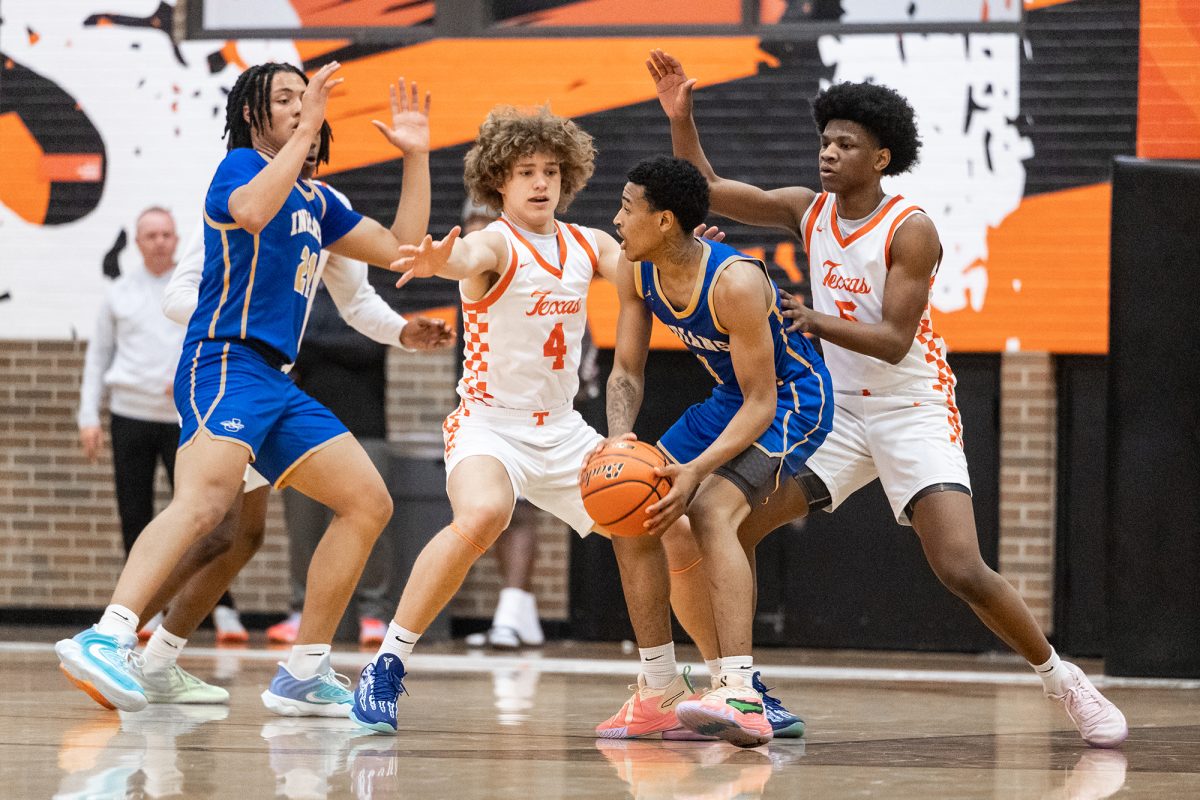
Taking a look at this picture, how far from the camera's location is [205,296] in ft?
18.3

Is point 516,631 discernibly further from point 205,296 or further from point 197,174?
point 205,296

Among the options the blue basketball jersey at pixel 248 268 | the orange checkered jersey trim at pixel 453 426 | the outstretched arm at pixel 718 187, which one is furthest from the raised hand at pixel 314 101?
the outstretched arm at pixel 718 187

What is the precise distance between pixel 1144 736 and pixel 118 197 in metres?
7.31

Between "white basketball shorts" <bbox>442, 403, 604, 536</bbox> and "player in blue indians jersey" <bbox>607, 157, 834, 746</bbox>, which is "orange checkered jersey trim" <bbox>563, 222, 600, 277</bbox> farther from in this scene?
"white basketball shorts" <bbox>442, 403, 604, 536</bbox>

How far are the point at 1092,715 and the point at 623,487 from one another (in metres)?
1.76

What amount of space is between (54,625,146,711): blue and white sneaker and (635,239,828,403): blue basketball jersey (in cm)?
203

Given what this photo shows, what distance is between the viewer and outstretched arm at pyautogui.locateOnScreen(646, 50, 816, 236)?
19.4ft

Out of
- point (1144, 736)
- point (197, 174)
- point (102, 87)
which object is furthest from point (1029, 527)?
point (102, 87)

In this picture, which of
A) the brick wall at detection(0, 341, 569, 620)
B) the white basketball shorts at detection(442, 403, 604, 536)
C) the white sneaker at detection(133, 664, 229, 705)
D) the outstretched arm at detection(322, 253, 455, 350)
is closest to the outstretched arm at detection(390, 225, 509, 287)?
the white basketball shorts at detection(442, 403, 604, 536)

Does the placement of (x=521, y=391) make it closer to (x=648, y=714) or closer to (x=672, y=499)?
(x=672, y=499)

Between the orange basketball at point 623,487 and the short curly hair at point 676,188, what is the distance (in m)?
0.76

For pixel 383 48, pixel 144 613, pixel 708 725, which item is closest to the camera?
pixel 708 725

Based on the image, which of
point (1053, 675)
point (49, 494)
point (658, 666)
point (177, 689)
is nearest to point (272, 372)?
point (177, 689)

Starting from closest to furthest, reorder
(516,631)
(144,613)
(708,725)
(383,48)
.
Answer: (708,725), (144,613), (516,631), (383,48)
